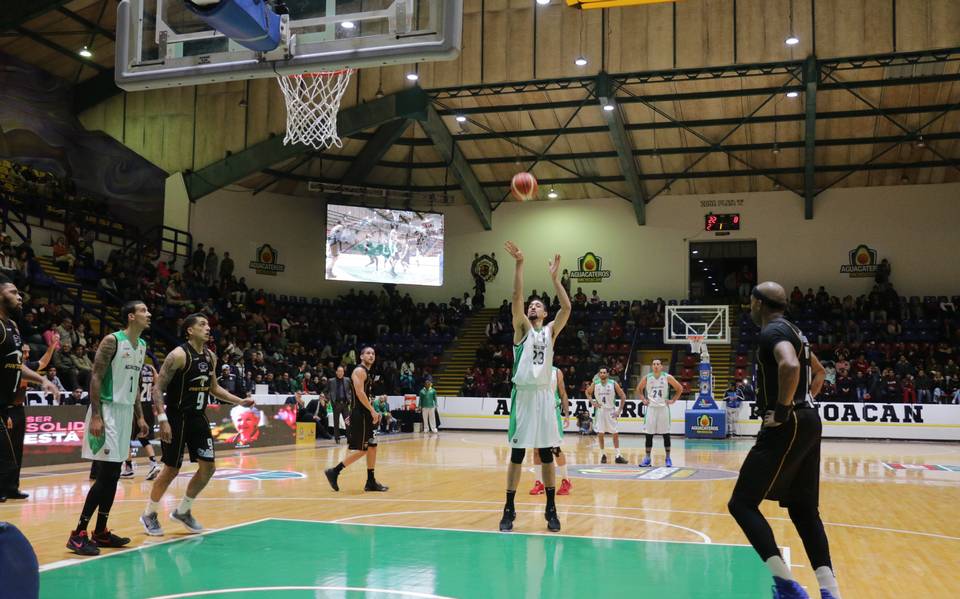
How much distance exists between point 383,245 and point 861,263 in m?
16.7

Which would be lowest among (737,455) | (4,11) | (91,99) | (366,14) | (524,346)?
(737,455)

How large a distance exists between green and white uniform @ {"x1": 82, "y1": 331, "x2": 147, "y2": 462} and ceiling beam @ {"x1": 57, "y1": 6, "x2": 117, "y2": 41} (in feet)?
62.8

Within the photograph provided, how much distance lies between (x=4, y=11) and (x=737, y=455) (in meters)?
15.3

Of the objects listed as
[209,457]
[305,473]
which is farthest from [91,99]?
[209,457]

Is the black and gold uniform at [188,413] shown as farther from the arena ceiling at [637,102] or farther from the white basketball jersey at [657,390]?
the arena ceiling at [637,102]

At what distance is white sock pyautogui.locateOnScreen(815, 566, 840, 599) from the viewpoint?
15.4 ft

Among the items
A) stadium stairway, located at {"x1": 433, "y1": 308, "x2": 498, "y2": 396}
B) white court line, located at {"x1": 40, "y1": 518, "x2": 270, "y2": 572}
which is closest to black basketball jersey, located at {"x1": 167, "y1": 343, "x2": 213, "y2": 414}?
white court line, located at {"x1": 40, "y1": 518, "x2": 270, "y2": 572}

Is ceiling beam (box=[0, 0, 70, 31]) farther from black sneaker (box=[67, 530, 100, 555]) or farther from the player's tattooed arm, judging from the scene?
black sneaker (box=[67, 530, 100, 555])

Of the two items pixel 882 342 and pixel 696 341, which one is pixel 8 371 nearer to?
pixel 696 341

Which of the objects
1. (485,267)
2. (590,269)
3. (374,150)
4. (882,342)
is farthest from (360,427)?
(485,267)

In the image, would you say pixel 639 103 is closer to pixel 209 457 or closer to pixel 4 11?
pixel 4 11

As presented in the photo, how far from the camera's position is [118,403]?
6.93m

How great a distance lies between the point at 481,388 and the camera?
27.7 metres

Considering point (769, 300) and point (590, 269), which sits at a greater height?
point (590, 269)
